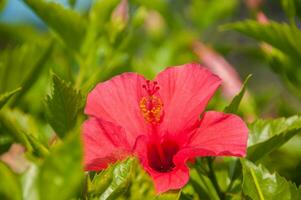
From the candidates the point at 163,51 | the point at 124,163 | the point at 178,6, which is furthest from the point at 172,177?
the point at 178,6

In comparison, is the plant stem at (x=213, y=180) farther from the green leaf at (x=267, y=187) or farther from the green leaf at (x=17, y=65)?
the green leaf at (x=17, y=65)

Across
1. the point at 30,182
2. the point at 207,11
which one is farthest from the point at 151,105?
the point at 207,11

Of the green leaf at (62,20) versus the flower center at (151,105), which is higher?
the green leaf at (62,20)

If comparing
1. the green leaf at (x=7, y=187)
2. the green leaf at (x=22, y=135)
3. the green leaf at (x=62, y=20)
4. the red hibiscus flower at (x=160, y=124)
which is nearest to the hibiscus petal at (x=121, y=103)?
the red hibiscus flower at (x=160, y=124)

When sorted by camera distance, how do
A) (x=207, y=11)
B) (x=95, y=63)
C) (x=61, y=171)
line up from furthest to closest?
(x=207, y=11)
(x=95, y=63)
(x=61, y=171)

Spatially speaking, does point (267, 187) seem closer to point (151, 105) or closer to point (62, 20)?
point (151, 105)

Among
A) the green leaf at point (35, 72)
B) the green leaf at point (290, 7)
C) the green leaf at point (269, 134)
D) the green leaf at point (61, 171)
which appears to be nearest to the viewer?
the green leaf at point (61, 171)
